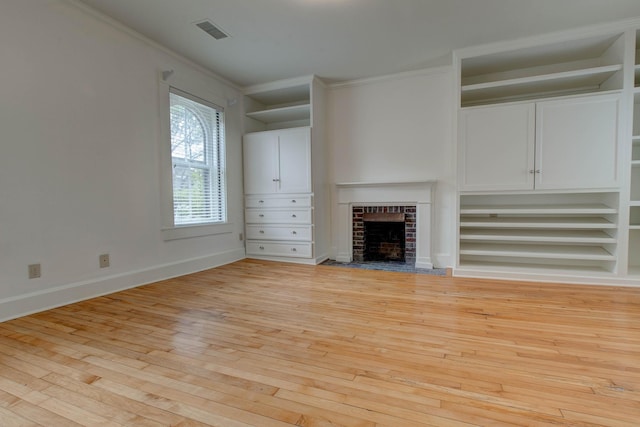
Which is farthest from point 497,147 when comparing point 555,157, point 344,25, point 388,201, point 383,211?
point 344,25

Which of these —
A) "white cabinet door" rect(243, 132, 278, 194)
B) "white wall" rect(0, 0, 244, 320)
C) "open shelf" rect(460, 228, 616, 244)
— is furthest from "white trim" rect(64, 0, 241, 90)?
"open shelf" rect(460, 228, 616, 244)

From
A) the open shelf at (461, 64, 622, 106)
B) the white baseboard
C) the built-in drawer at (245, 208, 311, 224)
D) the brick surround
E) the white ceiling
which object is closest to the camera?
the white baseboard

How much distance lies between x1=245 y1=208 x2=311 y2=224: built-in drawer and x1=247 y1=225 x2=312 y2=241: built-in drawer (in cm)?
8

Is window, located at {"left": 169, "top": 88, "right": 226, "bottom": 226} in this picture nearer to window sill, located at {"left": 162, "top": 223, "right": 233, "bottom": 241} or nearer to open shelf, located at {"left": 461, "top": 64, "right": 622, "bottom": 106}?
window sill, located at {"left": 162, "top": 223, "right": 233, "bottom": 241}

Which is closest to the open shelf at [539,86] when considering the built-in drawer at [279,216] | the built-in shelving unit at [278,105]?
the built-in shelving unit at [278,105]

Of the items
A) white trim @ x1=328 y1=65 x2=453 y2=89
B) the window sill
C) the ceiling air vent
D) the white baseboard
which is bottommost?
the white baseboard

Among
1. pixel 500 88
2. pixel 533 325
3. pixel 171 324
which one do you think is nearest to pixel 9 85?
pixel 171 324

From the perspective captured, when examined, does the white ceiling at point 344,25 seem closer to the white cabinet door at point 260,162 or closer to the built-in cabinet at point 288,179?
the built-in cabinet at point 288,179

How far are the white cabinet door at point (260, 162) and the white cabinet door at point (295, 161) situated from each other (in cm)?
12

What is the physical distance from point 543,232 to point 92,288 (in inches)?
186

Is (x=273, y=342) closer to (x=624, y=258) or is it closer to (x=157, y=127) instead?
(x=157, y=127)

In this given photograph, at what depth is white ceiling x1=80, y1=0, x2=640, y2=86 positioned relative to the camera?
2525mm

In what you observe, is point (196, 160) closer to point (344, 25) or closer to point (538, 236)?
point (344, 25)

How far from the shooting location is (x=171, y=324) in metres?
2.04
